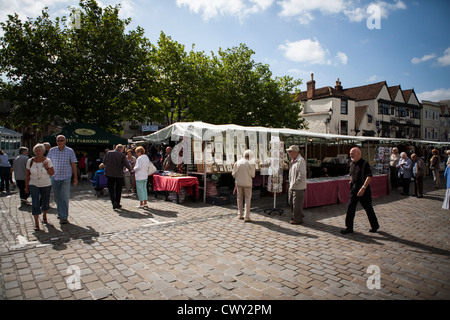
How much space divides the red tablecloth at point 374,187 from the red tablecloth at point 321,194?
313mm

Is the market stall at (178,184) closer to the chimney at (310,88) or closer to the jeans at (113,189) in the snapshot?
the jeans at (113,189)

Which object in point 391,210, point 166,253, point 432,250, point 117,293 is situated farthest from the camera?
point 391,210

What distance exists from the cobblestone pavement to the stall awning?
10635 millimetres

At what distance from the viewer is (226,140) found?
10.5 meters

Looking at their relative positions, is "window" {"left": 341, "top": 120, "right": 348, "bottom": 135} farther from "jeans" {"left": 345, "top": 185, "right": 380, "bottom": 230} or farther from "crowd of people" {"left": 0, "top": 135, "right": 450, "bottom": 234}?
"jeans" {"left": 345, "top": 185, "right": 380, "bottom": 230}

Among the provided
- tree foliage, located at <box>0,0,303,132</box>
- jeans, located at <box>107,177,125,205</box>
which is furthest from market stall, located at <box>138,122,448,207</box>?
tree foliage, located at <box>0,0,303,132</box>

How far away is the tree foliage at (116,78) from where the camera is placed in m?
19.1

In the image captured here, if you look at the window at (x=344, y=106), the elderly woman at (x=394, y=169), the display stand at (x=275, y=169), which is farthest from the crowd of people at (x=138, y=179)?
the window at (x=344, y=106)

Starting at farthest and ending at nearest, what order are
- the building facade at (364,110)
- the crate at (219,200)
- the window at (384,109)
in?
the window at (384,109)
the building facade at (364,110)
the crate at (219,200)

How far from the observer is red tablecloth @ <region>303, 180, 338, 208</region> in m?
8.51

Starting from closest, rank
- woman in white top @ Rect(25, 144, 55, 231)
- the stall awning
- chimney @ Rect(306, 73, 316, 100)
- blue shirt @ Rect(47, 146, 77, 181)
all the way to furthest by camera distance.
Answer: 1. woman in white top @ Rect(25, 144, 55, 231)
2. blue shirt @ Rect(47, 146, 77, 181)
3. the stall awning
4. chimney @ Rect(306, 73, 316, 100)
